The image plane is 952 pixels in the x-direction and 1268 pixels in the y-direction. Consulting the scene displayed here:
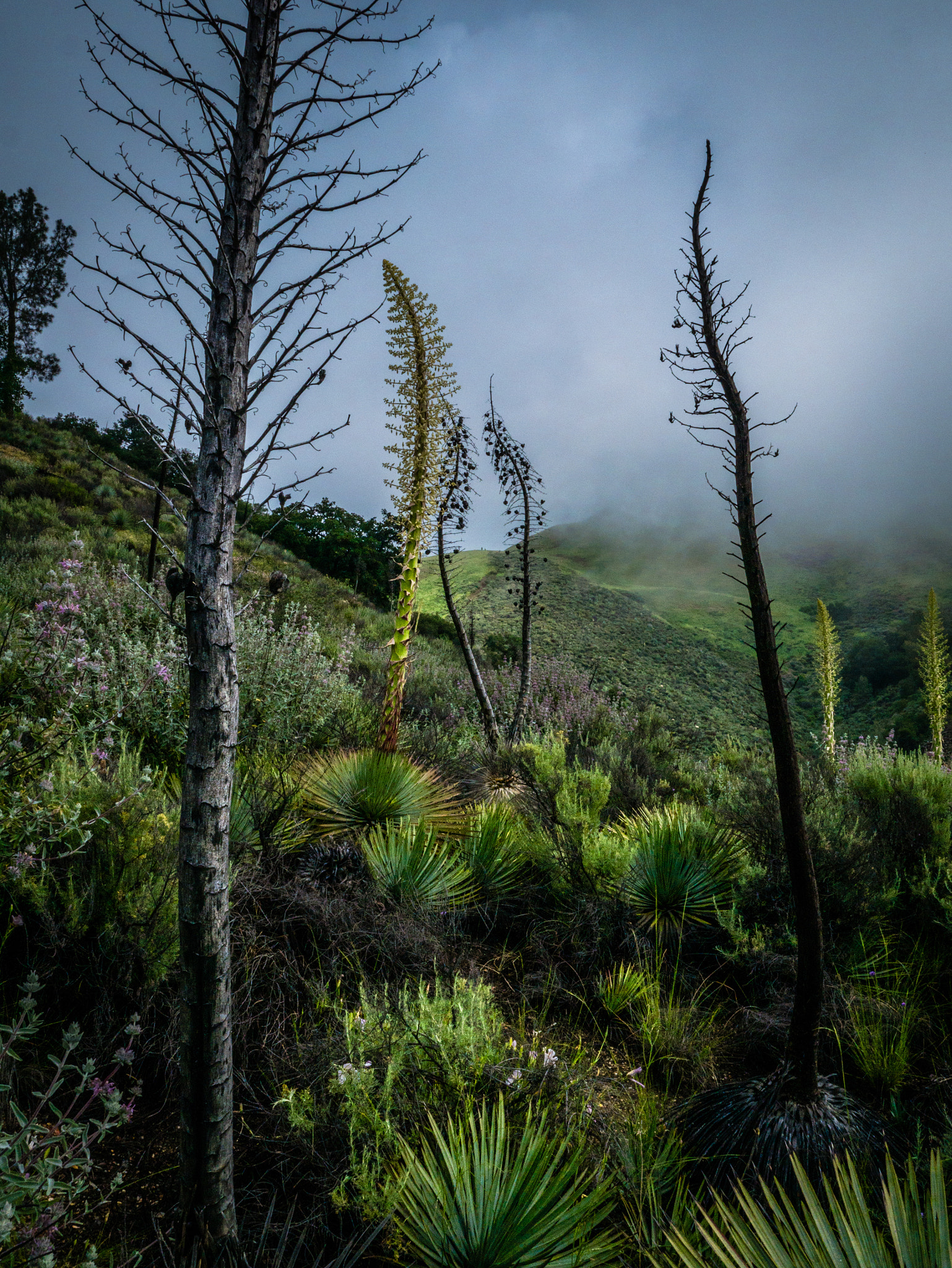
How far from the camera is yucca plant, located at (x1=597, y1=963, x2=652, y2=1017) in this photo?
3004 millimetres

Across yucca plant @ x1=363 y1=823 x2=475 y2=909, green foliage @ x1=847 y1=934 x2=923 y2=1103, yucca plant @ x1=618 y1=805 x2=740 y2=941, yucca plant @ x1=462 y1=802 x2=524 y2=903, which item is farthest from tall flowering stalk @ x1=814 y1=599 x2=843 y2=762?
yucca plant @ x1=363 y1=823 x2=475 y2=909

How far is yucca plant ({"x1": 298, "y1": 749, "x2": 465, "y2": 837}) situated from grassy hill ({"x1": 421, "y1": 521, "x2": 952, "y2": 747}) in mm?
2909

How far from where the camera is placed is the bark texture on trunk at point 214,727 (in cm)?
153

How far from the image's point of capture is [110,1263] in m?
1.58

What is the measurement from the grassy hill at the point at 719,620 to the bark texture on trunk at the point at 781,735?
4795 millimetres

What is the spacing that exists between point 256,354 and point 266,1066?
266 centimetres

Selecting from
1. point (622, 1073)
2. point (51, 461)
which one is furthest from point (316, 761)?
point (51, 461)

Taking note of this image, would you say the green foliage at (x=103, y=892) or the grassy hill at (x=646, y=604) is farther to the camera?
the grassy hill at (x=646, y=604)

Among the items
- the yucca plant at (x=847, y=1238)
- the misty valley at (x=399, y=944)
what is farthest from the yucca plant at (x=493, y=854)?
the yucca plant at (x=847, y=1238)

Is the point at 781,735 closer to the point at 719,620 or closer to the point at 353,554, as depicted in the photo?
the point at 353,554

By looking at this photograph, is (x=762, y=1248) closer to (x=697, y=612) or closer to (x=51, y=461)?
(x=51, y=461)

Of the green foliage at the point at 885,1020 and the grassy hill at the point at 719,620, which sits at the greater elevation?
the grassy hill at the point at 719,620

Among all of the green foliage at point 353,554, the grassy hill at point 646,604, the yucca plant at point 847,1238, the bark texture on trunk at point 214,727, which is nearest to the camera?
the yucca plant at point 847,1238

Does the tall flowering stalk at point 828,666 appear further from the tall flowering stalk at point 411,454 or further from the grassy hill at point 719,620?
the tall flowering stalk at point 411,454
